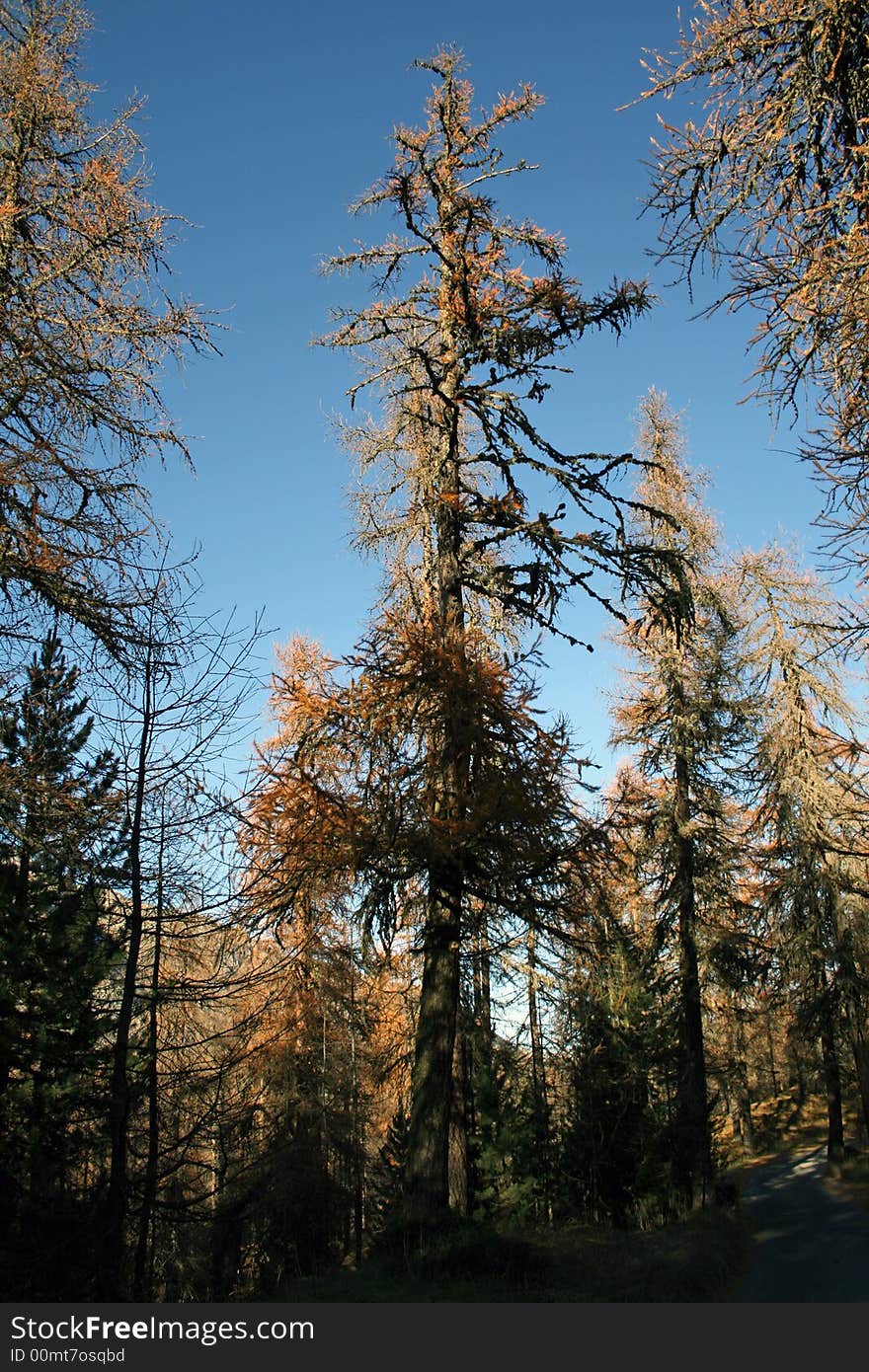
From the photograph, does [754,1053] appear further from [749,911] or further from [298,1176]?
[298,1176]

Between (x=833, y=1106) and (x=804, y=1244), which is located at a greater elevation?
(x=833, y=1106)

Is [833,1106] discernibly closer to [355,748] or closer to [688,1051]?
[688,1051]

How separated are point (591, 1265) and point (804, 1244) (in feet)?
20.6

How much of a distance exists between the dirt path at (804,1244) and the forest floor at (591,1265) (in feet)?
0.21

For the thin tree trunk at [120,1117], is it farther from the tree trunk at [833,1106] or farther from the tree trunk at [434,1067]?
the tree trunk at [833,1106]

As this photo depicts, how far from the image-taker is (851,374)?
728 centimetres

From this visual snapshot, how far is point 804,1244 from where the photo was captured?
531 inches

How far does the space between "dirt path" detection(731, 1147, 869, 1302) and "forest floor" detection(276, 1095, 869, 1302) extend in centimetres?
6

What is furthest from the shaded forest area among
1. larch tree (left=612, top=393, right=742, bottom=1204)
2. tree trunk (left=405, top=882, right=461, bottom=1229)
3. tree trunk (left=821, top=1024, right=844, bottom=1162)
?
tree trunk (left=821, top=1024, right=844, bottom=1162)

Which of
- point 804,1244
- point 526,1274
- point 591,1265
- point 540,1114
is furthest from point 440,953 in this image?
point 540,1114

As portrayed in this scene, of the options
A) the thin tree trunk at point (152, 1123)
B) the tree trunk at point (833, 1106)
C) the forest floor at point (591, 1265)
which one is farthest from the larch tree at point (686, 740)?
the thin tree trunk at point (152, 1123)

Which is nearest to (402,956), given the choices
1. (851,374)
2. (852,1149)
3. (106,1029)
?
(106,1029)
